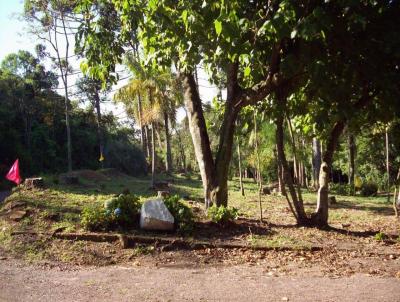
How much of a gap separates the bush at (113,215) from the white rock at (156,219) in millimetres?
279

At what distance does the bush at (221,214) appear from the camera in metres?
8.60

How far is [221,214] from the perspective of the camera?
8586 millimetres

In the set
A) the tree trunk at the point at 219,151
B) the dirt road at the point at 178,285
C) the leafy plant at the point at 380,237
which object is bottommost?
the dirt road at the point at 178,285

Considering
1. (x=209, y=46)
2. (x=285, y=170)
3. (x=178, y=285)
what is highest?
(x=209, y=46)

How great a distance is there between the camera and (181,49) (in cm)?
686

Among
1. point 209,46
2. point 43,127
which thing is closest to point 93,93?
point 43,127

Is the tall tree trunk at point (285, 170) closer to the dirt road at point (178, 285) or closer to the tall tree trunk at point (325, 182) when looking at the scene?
the tall tree trunk at point (325, 182)

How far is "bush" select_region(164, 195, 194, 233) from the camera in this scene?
807 centimetres

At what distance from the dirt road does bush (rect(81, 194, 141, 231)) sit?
1.44 meters

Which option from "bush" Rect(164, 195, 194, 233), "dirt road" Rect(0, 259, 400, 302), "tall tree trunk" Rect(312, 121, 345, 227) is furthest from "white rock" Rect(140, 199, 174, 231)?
"tall tree trunk" Rect(312, 121, 345, 227)

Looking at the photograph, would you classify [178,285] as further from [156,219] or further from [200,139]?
[200,139]

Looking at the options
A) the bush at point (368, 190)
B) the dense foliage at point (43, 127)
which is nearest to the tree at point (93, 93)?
the dense foliage at point (43, 127)

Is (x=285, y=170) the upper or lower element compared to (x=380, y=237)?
upper

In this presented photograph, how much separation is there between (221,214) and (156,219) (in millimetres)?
1329
